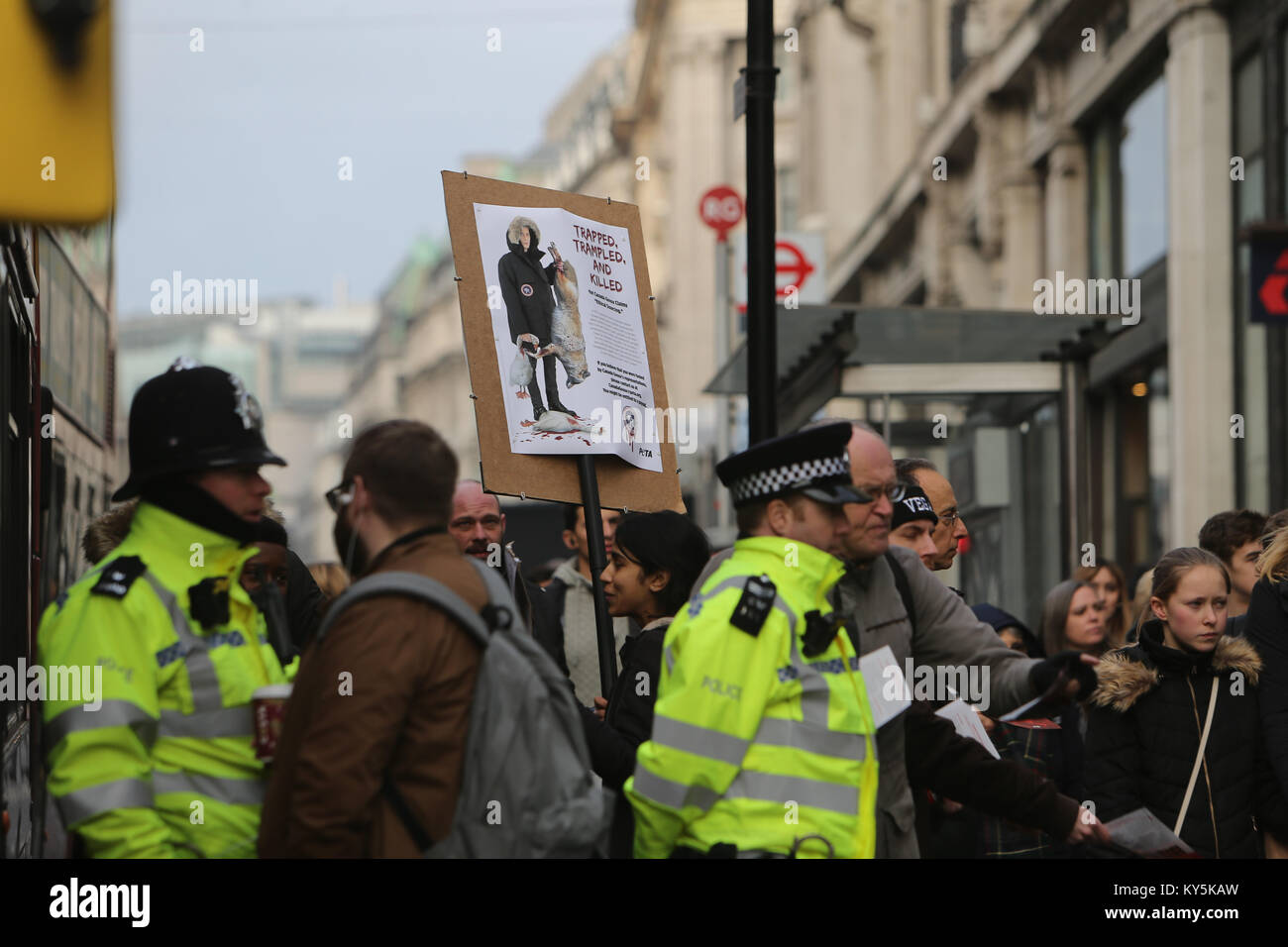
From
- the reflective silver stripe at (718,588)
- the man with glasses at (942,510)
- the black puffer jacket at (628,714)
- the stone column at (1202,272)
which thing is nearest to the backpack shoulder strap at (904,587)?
the black puffer jacket at (628,714)

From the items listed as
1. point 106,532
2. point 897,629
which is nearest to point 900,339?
point 106,532

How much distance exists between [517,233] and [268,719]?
2401mm

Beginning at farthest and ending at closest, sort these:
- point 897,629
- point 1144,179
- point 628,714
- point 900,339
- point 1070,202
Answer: point 1070,202
point 1144,179
point 900,339
point 628,714
point 897,629

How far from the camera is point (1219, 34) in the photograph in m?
15.9

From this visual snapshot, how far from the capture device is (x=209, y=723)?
389 centimetres

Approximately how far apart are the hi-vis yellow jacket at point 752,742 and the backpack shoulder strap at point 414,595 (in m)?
0.51

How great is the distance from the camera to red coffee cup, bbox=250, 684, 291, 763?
3.81 meters

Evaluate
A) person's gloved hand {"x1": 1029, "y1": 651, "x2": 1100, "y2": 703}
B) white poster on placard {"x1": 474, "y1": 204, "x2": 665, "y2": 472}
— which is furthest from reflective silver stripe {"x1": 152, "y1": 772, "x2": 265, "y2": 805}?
white poster on placard {"x1": 474, "y1": 204, "x2": 665, "y2": 472}

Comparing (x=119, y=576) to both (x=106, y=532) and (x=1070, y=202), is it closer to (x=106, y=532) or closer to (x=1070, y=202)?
(x=106, y=532)

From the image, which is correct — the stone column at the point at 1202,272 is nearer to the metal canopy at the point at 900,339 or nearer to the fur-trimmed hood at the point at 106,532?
the metal canopy at the point at 900,339

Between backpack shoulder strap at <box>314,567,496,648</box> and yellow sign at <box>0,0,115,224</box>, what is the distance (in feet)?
3.42

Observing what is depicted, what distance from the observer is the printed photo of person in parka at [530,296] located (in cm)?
578

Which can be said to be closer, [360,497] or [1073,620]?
[360,497]
